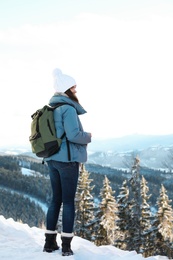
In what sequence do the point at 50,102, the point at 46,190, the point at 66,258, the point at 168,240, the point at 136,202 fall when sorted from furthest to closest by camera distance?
the point at 46,190
the point at 136,202
the point at 168,240
the point at 50,102
the point at 66,258

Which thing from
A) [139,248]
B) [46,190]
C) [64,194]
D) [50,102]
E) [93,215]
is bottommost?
[46,190]

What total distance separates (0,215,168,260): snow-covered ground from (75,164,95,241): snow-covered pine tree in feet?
101

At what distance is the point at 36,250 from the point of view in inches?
219

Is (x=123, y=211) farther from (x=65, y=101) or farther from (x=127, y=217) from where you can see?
(x=65, y=101)

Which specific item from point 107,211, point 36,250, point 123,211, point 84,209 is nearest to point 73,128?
point 36,250

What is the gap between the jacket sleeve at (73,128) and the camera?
496 centimetres

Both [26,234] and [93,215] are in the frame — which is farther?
[93,215]

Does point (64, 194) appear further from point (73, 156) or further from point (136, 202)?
point (136, 202)

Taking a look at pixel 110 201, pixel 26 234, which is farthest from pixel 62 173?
pixel 110 201

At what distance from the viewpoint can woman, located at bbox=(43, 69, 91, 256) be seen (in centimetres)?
501

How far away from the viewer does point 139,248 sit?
39594 mm

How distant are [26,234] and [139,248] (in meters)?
35.3

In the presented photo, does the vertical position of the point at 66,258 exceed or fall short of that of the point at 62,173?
it falls short

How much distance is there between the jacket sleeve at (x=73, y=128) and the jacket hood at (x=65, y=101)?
158 millimetres
